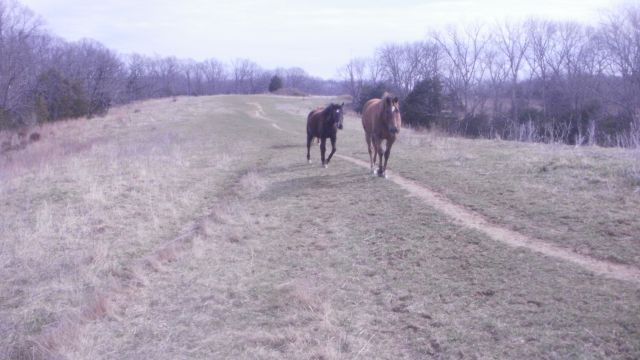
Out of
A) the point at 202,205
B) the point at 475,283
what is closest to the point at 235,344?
the point at 475,283

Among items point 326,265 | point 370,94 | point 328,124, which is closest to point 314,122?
point 328,124

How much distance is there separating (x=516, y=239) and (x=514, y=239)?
24 millimetres

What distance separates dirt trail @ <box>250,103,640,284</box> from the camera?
16.4 ft

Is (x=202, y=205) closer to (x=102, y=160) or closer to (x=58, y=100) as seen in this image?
(x=102, y=160)

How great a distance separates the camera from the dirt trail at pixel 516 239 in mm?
5007

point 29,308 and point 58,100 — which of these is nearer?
point 29,308

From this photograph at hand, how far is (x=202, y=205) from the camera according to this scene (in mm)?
10180

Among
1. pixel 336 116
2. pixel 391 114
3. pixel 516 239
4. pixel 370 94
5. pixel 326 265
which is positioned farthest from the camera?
pixel 370 94

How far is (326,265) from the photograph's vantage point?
6305 mm

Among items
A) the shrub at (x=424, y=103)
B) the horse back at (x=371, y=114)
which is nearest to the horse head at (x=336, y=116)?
the horse back at (x=371, y=114)

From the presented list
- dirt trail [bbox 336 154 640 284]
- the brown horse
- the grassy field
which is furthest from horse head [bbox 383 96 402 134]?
dirt trail [bbox 336 154 640 284]

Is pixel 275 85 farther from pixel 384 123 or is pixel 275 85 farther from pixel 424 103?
pixel 384 123

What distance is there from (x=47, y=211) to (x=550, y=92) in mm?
47348

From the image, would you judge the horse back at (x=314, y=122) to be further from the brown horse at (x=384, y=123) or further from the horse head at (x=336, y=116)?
the brown horse at (x=384, y=123)
